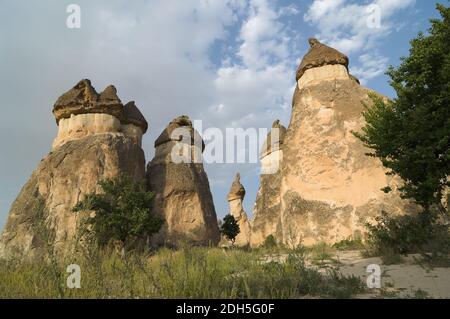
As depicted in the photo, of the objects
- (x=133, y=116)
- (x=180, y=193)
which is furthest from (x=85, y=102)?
(x=180, y=193)

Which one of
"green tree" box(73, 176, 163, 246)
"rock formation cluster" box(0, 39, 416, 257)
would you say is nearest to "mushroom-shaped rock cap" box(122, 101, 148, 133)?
"rock formation cluster" box(0, 39, 416, 257)

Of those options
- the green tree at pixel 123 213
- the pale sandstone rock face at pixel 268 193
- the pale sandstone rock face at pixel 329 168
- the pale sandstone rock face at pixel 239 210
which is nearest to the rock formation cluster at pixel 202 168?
the pale sandstone rock face at pixel 329 168

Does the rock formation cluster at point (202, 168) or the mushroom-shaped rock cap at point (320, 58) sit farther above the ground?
the mushroom-shaped rock cap at point (320, 58)

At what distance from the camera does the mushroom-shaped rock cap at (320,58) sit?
1681 centimetres

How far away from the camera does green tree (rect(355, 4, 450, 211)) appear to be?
25.1 feet

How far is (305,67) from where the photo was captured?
17234 mm

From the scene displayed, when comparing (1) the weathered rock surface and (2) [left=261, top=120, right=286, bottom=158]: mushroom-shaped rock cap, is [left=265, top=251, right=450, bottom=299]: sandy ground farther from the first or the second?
(2) [left=261, top=120, right=286, bottom=158]: mushroom-shaped rock cap

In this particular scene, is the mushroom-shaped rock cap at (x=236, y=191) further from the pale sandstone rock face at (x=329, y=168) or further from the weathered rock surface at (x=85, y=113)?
the pale sandstone rock face at (x=329, y=168)

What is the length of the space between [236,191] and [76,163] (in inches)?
843

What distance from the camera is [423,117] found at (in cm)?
767

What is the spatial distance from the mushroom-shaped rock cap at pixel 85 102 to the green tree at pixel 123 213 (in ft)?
20.2
